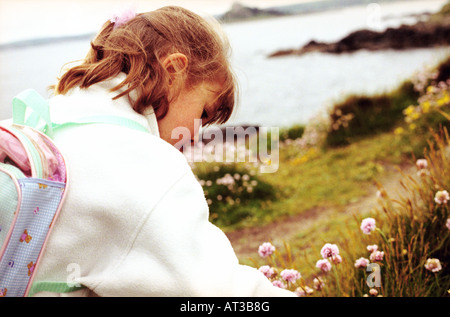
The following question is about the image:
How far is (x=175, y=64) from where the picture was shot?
4.28 feet

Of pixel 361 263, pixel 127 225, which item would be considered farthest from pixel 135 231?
pixel 361 263

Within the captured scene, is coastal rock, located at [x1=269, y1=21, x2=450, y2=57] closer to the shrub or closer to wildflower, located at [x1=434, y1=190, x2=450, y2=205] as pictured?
the shrub

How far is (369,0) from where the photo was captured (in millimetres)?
6328

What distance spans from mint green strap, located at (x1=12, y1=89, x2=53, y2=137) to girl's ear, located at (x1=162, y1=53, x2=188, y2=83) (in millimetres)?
370

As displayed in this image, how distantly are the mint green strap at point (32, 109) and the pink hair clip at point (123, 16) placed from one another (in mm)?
428

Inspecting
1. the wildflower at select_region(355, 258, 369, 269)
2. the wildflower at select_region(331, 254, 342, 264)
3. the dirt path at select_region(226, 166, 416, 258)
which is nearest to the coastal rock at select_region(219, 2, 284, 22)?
the dirt path at select_region(226, 166, 416, 258)

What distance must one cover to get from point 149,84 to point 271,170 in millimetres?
3844

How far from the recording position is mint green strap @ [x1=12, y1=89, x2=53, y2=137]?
1.06 meters

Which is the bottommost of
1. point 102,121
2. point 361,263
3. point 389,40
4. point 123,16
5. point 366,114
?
point 366,114

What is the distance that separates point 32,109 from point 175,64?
427 millimetres

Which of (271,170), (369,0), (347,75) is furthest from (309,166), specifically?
(369,0)

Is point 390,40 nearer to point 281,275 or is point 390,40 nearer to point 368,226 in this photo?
point 368,226

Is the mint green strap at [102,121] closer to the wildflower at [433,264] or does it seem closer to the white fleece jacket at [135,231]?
the white fleece jacket at [135,231]

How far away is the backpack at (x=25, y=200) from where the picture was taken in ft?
2.88
